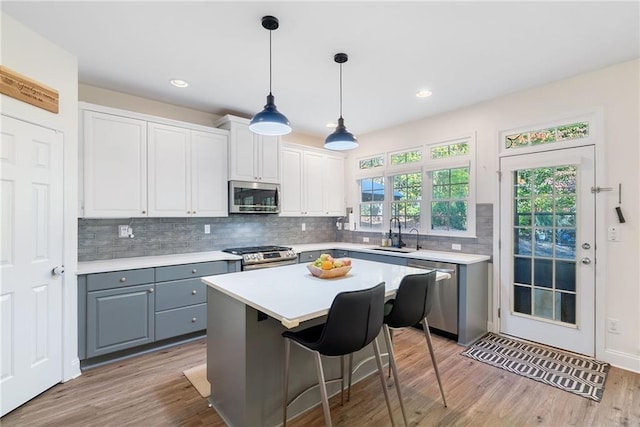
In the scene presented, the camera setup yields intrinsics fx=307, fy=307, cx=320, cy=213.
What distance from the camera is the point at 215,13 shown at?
206 centimetres

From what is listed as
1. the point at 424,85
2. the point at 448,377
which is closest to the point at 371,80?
the point at 424,85

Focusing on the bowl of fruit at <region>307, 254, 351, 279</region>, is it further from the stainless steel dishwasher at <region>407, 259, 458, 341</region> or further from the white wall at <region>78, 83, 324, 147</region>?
the white wall at <region>78, 83, 324, 147</region>

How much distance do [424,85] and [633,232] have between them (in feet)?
7.50

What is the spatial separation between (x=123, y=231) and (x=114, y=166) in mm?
723

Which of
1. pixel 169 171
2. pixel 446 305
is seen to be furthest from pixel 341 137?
pixel 446 305

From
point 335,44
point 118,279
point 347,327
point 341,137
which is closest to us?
point 347,327

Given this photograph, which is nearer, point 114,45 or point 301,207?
point 114,45

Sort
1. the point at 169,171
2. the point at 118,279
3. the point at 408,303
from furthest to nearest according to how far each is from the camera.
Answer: the point at 169,171
the point at 118,279
the point at 408,303

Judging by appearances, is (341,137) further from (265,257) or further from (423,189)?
(423,189)

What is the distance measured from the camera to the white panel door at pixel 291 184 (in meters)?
4.55

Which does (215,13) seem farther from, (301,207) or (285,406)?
(301,207)

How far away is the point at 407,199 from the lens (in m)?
4.52

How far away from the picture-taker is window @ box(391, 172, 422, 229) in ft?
14.4

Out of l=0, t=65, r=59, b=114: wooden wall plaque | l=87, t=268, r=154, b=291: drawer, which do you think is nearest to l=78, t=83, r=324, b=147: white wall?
l=0, t=65, r=59, b=114: wooden wall plaque
